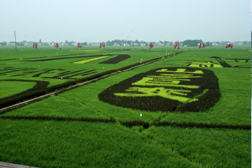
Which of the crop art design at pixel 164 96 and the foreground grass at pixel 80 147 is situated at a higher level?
the crop art design at pixel 164 96

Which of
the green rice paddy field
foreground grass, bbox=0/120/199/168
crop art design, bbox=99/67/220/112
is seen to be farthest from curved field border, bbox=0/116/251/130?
crop art design, bbox=99/67/220/112

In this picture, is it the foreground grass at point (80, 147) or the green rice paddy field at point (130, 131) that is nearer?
the foreground grass at point (80, 147)

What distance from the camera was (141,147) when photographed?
25.7 ft

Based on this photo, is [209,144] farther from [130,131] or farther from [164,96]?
[164,96]

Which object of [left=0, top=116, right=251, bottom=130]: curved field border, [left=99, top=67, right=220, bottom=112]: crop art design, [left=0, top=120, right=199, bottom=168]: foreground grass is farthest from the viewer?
[left=99, top=67, right=220, bottom=112]: crop art design

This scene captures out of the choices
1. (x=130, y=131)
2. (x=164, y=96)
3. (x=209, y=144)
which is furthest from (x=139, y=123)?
(x=164, y=96)

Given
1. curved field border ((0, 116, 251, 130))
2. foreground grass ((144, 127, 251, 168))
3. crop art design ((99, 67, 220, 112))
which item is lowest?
foreground grass ((144, 127, 251, 168))

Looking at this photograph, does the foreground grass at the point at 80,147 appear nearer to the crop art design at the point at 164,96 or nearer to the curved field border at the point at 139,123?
the curved field border at the point at 139,123

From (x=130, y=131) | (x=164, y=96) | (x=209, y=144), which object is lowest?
(x=209, y=144)

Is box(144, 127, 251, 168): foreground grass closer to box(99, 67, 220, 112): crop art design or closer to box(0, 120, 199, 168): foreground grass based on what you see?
box(0, 120, 199, 168): foreground grass

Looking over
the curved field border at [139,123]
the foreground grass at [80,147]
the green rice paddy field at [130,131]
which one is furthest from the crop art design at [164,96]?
the foreground grass at [80,147]

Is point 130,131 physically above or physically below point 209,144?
above

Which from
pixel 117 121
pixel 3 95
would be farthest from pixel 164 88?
pixel 3 95

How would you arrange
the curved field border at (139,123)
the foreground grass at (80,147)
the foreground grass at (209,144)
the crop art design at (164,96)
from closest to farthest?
the foreground grass at (80,147) → the foreground grass at (209,144) → the curved field border at (139,123) → the crop art design at (164,96)
